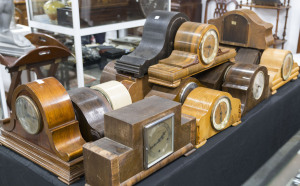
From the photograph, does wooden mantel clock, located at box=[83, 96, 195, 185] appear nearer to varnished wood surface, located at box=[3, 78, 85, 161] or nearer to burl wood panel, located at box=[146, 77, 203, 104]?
varnished wood surface, located at box=[3, 78, 85, 161]

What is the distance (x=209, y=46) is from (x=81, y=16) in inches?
43.8

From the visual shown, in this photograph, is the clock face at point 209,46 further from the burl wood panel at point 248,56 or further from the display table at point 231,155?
the burl wood panel at point 248,56

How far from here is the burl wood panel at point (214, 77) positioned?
173 centimetres

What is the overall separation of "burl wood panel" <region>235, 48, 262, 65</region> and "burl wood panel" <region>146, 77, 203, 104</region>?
72 cm

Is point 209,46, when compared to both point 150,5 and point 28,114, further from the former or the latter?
point 150,5

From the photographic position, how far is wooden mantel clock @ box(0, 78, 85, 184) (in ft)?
3.67

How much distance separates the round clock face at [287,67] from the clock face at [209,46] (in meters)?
0.61

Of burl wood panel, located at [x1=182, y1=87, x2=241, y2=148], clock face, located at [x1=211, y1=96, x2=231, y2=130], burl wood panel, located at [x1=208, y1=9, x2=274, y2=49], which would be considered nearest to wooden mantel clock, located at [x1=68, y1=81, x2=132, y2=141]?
burl wood panel, located at [x1=182, y1=87, x2=241, y2=148]

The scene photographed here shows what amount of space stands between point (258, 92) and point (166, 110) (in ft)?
2.75

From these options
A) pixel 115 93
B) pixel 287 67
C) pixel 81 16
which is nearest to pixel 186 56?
pixel 115 93

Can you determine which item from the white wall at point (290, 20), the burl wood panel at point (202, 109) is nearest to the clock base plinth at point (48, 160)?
the burl wood panel at point (202, 109)

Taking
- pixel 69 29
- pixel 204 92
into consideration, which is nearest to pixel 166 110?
pixel 204 92

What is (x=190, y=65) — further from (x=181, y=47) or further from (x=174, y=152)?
(x=174, y=152)

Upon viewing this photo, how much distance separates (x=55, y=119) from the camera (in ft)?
3.69
